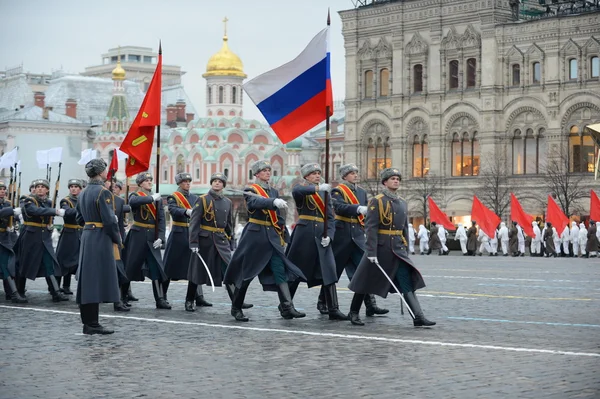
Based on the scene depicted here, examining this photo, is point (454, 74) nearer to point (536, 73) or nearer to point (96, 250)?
point (536, 73)

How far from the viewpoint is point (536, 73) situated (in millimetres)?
54438

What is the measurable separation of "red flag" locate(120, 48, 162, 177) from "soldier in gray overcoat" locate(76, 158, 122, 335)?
3223mm

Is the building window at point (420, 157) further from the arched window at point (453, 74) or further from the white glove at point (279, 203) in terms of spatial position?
the white glove at point (279, 203)

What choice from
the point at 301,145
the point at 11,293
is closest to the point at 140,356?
the point at 11,293

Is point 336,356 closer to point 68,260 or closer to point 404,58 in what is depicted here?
point 68,260

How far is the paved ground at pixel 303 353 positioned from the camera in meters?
7.89

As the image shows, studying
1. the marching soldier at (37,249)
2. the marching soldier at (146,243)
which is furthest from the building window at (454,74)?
the marching soldier at (146,243)

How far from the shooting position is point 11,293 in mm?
15094

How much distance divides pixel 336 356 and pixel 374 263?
248 cm

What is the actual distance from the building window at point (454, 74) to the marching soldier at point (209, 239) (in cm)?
4441

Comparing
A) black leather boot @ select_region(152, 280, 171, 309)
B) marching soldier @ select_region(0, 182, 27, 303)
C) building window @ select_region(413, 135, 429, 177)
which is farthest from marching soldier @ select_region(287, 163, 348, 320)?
building window @ select_region(413, 135, 429, 177)

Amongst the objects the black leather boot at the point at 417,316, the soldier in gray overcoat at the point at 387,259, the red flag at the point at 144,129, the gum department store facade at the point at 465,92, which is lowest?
the black leather boot at the point at 417,316

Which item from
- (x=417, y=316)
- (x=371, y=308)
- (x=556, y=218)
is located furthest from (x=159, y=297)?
(x=556, y=218)

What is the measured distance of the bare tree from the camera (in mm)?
50781
